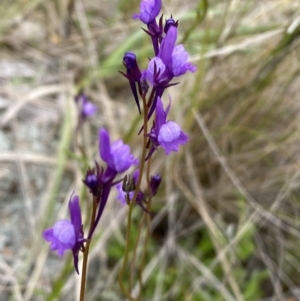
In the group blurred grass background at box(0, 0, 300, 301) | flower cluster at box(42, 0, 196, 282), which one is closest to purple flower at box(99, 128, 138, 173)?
flower cluster at box(42, 0, 196, 282)

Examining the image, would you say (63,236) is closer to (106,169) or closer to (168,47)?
(106,169)

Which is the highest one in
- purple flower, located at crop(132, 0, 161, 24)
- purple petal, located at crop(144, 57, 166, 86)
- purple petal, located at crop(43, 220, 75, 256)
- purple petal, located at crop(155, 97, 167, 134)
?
purple flower, located at crop(132, 0, 161, 24)

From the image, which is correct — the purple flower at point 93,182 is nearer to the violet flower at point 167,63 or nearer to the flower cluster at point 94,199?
the flower cluster at point 94,199

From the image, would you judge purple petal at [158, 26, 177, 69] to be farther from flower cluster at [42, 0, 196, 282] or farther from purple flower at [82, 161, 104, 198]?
purple flower at [82, 161, 104, 198]

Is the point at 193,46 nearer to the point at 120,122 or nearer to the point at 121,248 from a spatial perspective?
the point at 120,122

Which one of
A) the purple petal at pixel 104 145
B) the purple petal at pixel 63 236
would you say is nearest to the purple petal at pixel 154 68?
the purple petal at pixel 104 145

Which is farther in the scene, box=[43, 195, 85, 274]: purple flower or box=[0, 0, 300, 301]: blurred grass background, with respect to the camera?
box=[0, 0, 300, 301]: blurred grass background
